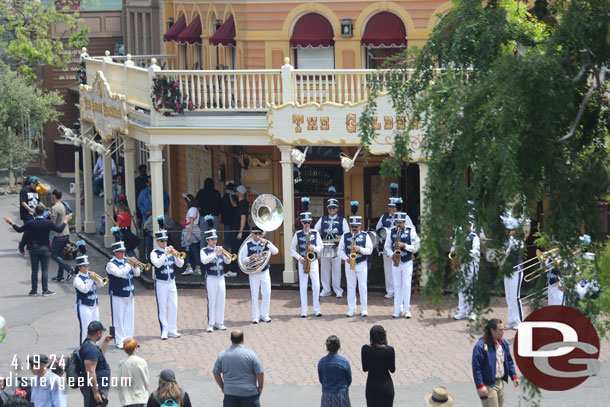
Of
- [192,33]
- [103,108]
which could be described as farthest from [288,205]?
[192,33]

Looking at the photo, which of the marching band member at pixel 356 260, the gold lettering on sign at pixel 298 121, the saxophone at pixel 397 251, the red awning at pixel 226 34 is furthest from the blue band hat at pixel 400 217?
the red awning at pixel 226 34

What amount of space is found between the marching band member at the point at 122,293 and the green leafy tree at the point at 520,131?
8.43 metres

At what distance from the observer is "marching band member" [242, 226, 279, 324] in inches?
806

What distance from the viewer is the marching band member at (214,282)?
1994 cm

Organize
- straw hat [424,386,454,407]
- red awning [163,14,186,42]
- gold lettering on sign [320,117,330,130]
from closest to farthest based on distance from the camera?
straw hat [424,386,454,407]
gold lettering on sign [320,117,330,130]
red awning [163,14,186,42]

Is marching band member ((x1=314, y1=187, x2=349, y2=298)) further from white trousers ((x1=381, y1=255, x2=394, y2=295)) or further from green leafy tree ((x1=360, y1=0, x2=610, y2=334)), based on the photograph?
green leafy tree ((x1=360, y1=0, x2=610, y2=334))

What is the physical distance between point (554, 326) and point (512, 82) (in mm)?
3096

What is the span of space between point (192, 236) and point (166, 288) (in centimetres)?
408

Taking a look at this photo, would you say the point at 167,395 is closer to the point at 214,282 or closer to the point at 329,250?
the point at 214,282

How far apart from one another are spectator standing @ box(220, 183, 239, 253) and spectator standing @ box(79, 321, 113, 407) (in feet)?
31.4

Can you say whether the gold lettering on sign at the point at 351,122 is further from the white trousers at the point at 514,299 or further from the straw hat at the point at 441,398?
the straw hat at the point at 441,398

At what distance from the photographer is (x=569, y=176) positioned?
10.9 metres

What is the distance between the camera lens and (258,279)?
20609 millimetres

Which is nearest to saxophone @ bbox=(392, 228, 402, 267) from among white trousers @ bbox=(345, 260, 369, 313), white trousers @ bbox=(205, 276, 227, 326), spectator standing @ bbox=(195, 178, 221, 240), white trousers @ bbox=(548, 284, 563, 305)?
white trousers @ bbox=(345, 260, 369, 313)
